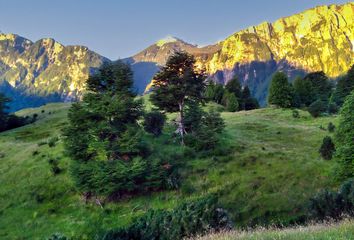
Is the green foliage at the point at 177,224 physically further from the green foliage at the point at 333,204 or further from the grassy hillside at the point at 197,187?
the green foliage at the point at 333,204

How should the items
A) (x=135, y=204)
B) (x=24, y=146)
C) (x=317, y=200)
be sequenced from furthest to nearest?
(x=24, y=146) → (x=135, y=204) → (x=317, y=200)

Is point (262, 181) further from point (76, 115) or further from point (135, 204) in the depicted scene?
point (76, 115)

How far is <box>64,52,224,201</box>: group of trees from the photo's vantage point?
3588 centimetres

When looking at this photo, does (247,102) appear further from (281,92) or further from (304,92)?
(281,92)

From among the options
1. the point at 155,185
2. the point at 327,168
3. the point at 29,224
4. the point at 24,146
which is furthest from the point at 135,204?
the point at 24,146

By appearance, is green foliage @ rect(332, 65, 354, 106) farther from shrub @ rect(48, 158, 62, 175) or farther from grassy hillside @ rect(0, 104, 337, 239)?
shrub @ rect(48, 158, 62, 175)

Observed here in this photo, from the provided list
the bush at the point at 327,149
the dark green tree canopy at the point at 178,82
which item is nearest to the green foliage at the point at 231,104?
the dark green tree canopy at the point at 178,82

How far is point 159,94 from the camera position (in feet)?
152

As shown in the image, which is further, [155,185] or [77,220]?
[155,185]

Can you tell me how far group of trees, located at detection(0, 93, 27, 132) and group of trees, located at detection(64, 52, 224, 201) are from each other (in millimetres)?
52420

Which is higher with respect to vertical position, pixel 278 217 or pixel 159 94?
pixel 159 94

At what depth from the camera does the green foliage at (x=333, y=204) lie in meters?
21.8

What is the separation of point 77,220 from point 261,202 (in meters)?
17.0

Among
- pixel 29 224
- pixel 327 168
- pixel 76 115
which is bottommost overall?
pixel 29 224
